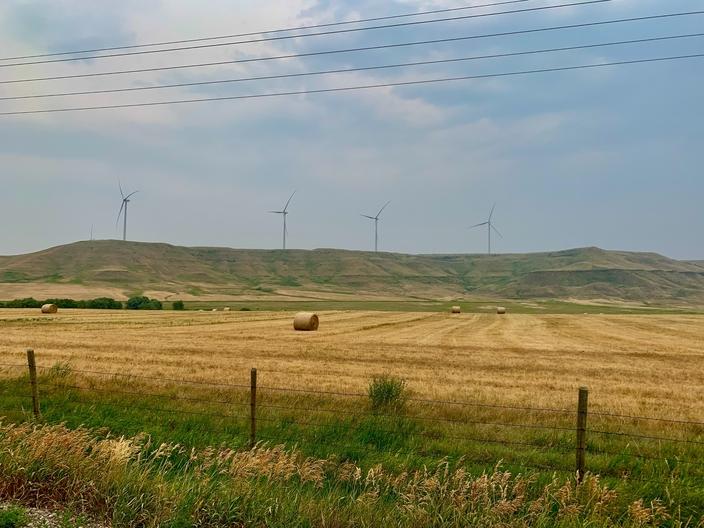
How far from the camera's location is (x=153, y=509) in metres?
7.79

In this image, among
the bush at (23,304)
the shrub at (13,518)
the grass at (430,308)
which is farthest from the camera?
the grass at (430,308)

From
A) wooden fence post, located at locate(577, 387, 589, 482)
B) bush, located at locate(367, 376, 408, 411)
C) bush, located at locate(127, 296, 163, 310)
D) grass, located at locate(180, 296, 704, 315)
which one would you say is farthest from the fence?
grass, located at locate(180, 296, 704, 315)

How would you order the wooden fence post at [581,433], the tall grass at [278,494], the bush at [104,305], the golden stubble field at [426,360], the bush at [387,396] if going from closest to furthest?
the tall grass at [278,494]
the wooden fence post at [581,433]
the bush at [387,396]
the golden stubble field at [426,360]
the bush at [104,305]

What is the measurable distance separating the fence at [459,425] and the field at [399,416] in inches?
2.0

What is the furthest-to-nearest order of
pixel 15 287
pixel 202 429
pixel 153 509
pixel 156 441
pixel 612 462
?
pixel 15 287 → pixel 202 429 → pixel 156 441 → pixel 612 462 → pixel 153 509

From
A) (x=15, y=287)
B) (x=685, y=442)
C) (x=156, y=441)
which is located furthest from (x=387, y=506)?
(x=15, y=287)

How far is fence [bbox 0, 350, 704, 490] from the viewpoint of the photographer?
1037 cm

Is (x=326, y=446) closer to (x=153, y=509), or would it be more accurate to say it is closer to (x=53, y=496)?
(x=153, y=509)

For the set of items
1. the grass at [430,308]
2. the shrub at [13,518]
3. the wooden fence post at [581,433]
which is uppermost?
the wooden fence post at [581,433]

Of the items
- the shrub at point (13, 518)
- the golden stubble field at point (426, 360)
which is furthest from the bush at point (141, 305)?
the shrub at point (13, 518)

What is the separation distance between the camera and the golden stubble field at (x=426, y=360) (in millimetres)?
19141

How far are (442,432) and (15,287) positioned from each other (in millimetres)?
164042

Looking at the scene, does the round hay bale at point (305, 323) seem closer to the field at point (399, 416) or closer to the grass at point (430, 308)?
the field at point (399, 416)

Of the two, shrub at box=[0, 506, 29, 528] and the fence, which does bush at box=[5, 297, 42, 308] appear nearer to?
the fence
